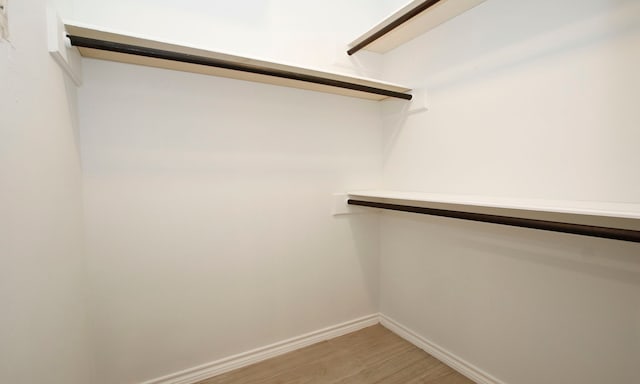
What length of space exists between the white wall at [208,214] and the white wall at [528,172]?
53 centimetres

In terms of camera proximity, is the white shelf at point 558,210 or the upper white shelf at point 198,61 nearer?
the white shelf at point 558,210

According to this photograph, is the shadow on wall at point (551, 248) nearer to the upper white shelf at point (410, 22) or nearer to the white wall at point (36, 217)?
the upper white shelf at point (410, 22)

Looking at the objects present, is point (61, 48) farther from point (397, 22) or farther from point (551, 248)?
point (551, 248)

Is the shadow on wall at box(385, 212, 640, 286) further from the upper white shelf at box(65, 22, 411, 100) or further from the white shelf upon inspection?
the upper white shelf at box(65, 22, 411, 100)

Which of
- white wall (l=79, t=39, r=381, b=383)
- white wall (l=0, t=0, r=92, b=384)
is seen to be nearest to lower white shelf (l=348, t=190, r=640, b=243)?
white wall (l=79, t=39, r=381, b=383)

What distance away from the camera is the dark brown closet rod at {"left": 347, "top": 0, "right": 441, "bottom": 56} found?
3.98 ft

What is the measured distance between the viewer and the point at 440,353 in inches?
64.1

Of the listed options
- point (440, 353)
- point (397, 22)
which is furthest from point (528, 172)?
point (440, 353)

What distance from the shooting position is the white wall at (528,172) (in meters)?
1.00

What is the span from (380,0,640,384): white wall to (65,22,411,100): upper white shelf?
409 millimetres

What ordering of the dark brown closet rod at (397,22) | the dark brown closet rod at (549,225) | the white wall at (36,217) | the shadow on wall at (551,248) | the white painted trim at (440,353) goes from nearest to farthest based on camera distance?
the white wall at (36,217) → the dark brown closet rod at (549,225) → the shadow on wall at (551,248) → the dark brown closet rod at (397,22) → the white painted trim at (440,353)

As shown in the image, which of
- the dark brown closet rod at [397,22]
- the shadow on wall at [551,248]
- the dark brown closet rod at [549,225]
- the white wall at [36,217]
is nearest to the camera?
the white wall at [36,217]

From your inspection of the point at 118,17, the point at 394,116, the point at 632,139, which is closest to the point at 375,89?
the point at 394,116

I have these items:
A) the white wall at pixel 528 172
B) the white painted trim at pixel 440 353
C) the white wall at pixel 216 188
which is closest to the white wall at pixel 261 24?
the white wall at pixel 216 188
